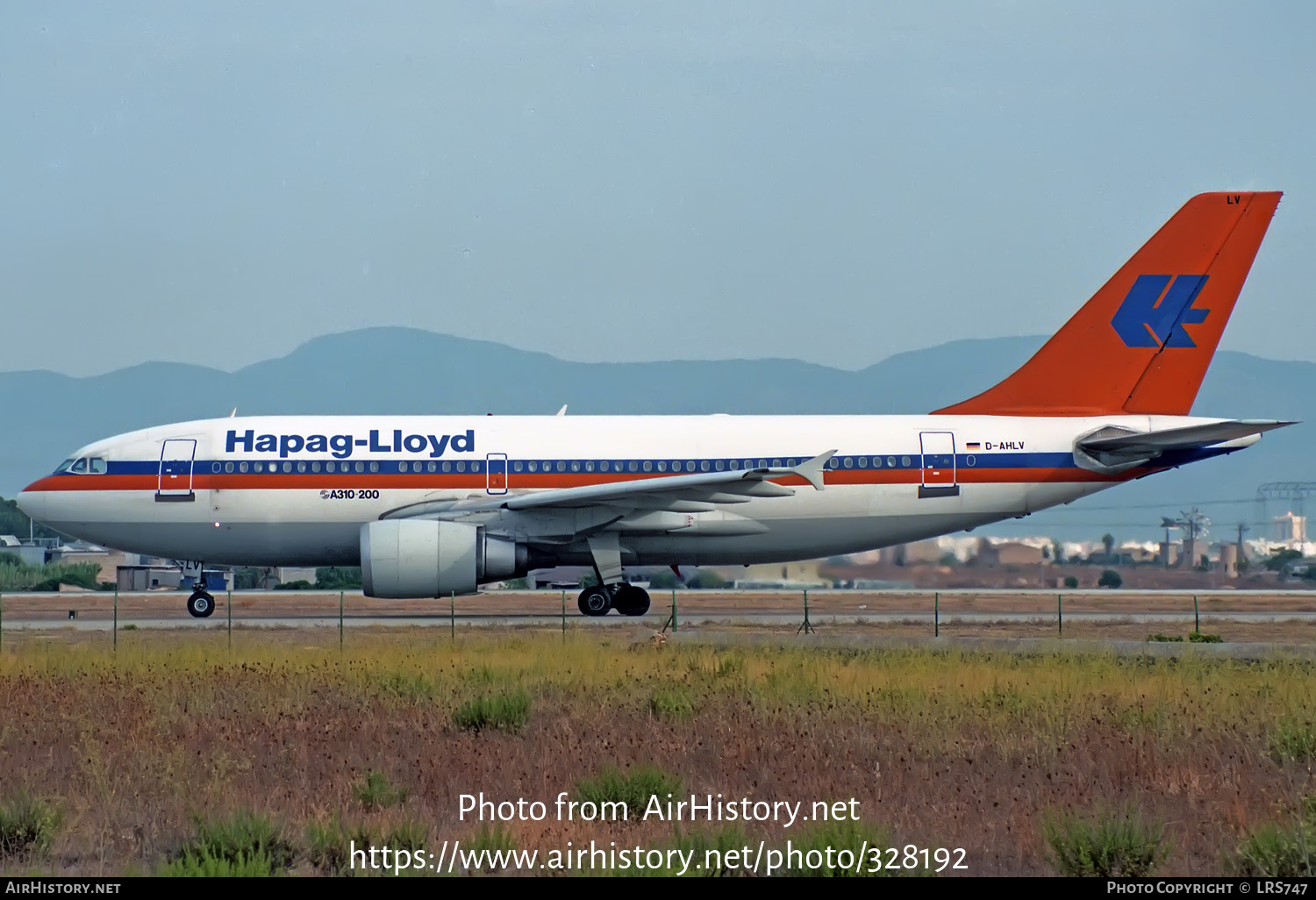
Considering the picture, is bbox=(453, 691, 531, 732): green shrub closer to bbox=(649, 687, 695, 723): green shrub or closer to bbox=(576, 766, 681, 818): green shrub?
bbox=(649, 687, 695, 723): green shrub

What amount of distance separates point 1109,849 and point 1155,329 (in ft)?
78.0

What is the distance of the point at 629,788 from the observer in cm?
1113

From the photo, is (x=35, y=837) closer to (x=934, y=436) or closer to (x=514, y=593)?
(x=934, y=436)

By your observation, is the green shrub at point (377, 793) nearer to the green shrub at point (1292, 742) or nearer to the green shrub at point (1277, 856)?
the green shrub at point (1277, 856)

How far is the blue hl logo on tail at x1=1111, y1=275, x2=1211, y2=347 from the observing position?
31125 mm

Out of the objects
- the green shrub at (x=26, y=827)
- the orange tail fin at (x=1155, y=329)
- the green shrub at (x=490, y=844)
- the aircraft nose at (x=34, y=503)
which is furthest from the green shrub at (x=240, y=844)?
the orange tail fin at (x=1155, y=329)

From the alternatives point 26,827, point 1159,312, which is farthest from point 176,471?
point 26,827

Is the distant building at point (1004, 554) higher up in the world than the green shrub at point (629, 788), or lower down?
higher up

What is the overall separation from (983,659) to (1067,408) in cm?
1140

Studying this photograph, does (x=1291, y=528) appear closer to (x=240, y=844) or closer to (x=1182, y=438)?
(x=1182, y=438)

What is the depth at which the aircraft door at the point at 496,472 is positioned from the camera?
2927 centimetres

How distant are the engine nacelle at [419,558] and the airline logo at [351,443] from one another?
1881mm

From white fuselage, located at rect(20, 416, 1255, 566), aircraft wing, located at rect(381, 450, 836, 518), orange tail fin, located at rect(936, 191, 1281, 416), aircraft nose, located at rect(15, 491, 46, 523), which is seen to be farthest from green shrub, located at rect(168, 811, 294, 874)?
orange tail fin, located at rect(936, 191, 1281, 416)

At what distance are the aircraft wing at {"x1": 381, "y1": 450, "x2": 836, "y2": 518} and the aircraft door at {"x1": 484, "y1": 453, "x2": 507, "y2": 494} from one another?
0.21m
